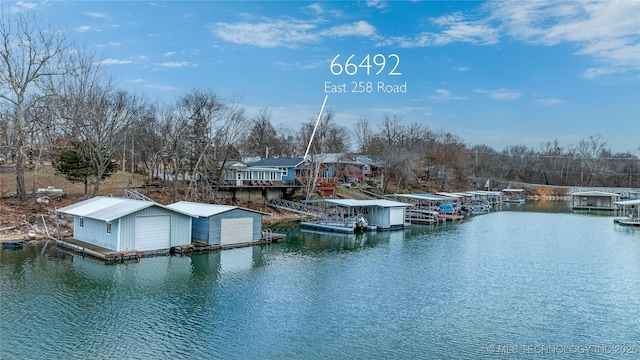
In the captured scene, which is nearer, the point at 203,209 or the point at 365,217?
the point at 203,209

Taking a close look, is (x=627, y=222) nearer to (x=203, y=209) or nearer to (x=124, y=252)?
(x=203, y=209)

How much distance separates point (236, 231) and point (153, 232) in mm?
5355

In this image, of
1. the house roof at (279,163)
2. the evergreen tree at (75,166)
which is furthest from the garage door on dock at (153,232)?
the house roof at (279,163)

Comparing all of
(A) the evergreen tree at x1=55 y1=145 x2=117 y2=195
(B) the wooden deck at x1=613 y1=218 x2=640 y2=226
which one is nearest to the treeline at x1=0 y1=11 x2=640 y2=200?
(A) the evergreen tree at x1=55 y1=145 x2=117 y2=195

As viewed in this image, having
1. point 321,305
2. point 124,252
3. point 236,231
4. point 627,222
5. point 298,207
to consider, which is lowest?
point 321,305

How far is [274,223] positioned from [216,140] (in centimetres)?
1044

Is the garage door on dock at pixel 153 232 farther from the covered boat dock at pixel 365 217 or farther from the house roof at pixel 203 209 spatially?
the covered boat dock at pixel 365 217

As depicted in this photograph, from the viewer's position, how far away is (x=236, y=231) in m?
28.6

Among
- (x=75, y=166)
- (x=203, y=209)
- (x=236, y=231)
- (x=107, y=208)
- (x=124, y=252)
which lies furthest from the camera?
(x=75, y=166)

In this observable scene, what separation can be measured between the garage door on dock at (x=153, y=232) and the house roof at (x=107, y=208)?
2.39 ft

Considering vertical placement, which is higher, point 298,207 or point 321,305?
point 298,207

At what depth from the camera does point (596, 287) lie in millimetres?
20891

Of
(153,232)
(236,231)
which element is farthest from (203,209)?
(153,232)

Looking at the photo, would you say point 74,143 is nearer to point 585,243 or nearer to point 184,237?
point 184,237
